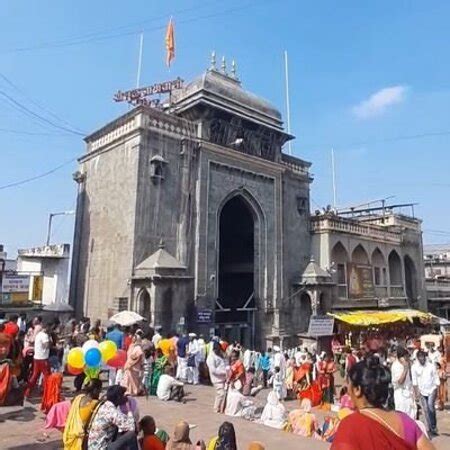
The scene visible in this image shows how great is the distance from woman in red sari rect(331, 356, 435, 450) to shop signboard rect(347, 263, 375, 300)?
23658 mm

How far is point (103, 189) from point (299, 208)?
1027cm

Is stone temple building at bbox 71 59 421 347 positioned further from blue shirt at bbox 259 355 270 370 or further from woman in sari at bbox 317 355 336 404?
woman in sari at bbox 317 355 336 404

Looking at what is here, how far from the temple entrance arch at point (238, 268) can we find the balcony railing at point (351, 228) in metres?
4.04

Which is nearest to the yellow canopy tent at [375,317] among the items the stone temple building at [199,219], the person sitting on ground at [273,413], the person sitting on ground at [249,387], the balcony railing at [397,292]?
the stone temple building at [199,219]

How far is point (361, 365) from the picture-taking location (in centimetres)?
258

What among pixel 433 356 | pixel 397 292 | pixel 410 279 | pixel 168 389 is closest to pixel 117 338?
pixel 168 389

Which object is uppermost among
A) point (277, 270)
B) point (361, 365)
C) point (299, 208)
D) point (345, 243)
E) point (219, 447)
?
point (299, 208)

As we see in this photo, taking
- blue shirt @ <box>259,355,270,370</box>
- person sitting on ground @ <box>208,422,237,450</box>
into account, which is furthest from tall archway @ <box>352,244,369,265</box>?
person sitting on ground @ <box>208,422,237,450</box>

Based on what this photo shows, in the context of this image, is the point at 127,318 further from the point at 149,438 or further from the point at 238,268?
the point at 149,438

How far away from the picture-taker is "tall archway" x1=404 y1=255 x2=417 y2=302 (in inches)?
1201

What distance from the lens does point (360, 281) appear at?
26.0 meters

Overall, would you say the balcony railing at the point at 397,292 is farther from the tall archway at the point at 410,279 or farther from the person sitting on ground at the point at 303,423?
the person sitting on ground at the point at 303,423

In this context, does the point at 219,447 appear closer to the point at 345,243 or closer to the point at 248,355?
the point at 248,355

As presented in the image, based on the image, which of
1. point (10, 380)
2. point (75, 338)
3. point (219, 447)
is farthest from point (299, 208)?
point (219, 447)
